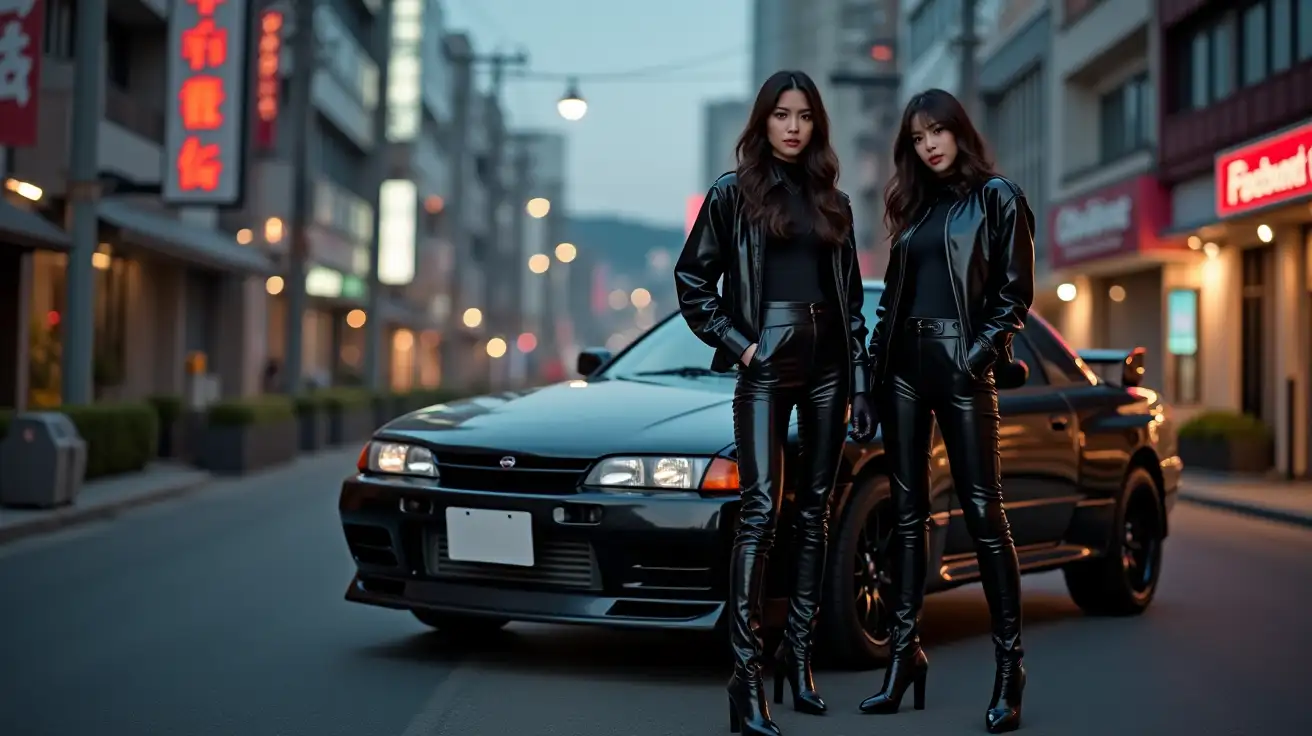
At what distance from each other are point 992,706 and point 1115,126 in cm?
3059

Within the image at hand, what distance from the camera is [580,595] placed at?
6082 mm

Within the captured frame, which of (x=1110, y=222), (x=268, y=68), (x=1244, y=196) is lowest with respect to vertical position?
(x=1244, y=196)

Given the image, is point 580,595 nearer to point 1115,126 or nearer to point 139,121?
point 139,121

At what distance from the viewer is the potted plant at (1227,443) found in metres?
23.3

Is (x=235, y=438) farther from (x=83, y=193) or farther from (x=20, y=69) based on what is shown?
(x=20, y=69)

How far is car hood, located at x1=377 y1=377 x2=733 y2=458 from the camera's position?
612cm

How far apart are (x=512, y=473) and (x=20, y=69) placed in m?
Answer: 13.5

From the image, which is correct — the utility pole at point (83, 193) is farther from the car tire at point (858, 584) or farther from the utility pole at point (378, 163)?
the utility pole at point (378, 163)

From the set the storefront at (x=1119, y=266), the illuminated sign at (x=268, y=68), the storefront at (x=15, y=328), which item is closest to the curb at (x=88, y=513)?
the storefront at (x=15, y=328)

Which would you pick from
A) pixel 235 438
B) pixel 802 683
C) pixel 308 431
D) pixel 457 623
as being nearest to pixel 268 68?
pixel 308 431

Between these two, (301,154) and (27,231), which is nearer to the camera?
(27,231)

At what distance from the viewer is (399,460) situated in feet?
21.5

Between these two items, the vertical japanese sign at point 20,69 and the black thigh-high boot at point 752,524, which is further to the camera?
the vertical japanese sign at point 20,69

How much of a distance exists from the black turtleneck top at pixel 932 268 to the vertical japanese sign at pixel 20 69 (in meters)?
14.1
